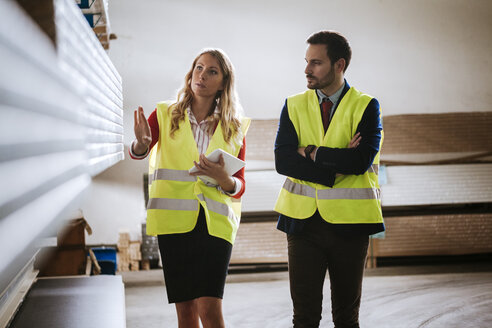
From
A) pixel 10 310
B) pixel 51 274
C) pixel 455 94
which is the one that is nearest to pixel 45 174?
pixel 10 310

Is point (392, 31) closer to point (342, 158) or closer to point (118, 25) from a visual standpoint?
point (118, 25)

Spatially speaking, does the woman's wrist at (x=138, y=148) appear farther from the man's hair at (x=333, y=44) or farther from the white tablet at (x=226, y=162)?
the man's hair at (x=333, y=44)

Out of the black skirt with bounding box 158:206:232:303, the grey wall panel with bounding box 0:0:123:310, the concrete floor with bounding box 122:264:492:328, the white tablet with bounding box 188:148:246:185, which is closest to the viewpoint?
the grey wall panel with bounding box 0:0:123:310

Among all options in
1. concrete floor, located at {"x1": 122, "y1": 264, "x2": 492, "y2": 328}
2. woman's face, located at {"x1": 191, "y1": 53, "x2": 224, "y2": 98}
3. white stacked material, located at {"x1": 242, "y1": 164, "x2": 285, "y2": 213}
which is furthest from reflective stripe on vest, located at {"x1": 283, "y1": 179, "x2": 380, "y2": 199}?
white stacked material, located at {"x1": 242, "y1": 164, "x2": 285, "y2": 213}

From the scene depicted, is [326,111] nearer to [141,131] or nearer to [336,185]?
[336,185]

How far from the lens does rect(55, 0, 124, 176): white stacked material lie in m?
1.03

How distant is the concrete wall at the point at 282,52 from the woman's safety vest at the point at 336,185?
3193 mm

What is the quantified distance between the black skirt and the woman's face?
1.91 ft

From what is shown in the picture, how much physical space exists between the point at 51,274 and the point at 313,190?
83.4 inches

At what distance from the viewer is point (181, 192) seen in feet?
7.05

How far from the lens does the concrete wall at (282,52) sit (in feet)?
17.6

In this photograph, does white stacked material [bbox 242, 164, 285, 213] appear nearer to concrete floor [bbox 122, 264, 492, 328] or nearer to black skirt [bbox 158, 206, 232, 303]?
concrete floor [bbox 122, 264, 492, 328]

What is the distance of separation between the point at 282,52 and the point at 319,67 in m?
3.40

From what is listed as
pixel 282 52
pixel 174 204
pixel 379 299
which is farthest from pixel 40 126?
pixel 282 52
